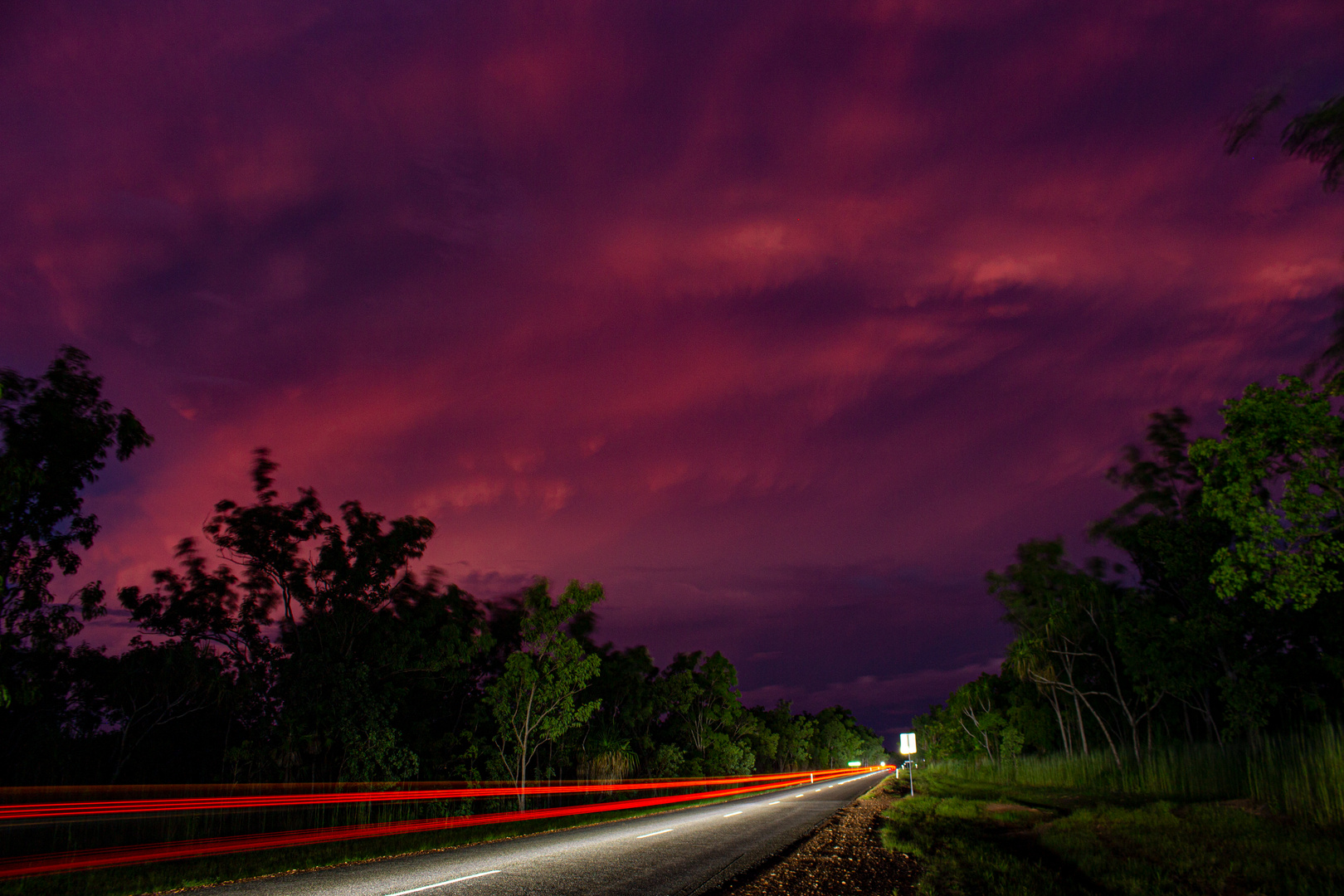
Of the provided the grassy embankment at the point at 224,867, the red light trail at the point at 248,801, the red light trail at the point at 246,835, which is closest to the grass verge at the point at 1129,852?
the grassy embankment at the point at 224,867

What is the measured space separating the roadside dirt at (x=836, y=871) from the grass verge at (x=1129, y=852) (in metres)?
0.43

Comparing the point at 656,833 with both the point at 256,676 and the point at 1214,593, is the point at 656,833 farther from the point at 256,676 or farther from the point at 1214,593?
the point at 1214,593

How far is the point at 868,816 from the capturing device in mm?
21359

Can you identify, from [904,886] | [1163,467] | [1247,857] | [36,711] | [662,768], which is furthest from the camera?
[662,768]

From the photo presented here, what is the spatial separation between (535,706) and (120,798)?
13547 mm

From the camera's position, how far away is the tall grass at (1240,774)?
13.6 meters

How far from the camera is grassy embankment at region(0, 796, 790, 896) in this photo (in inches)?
379

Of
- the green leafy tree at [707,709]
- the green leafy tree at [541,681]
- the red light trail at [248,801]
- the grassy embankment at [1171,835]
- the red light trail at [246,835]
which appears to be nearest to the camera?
the grassy embankment at [1171,835]

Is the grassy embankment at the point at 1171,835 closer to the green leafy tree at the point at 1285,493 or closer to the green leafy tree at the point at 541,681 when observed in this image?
Result: the green leafy tree at the point at 1285,493

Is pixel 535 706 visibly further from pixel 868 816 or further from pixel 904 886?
pixel 904 886

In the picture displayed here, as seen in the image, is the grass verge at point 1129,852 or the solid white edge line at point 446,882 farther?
the grass verge at point 1129,852

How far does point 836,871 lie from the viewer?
10.7 m

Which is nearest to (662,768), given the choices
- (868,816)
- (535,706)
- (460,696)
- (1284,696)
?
(460,696)

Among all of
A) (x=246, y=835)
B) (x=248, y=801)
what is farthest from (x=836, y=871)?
(x=248, y=801)
